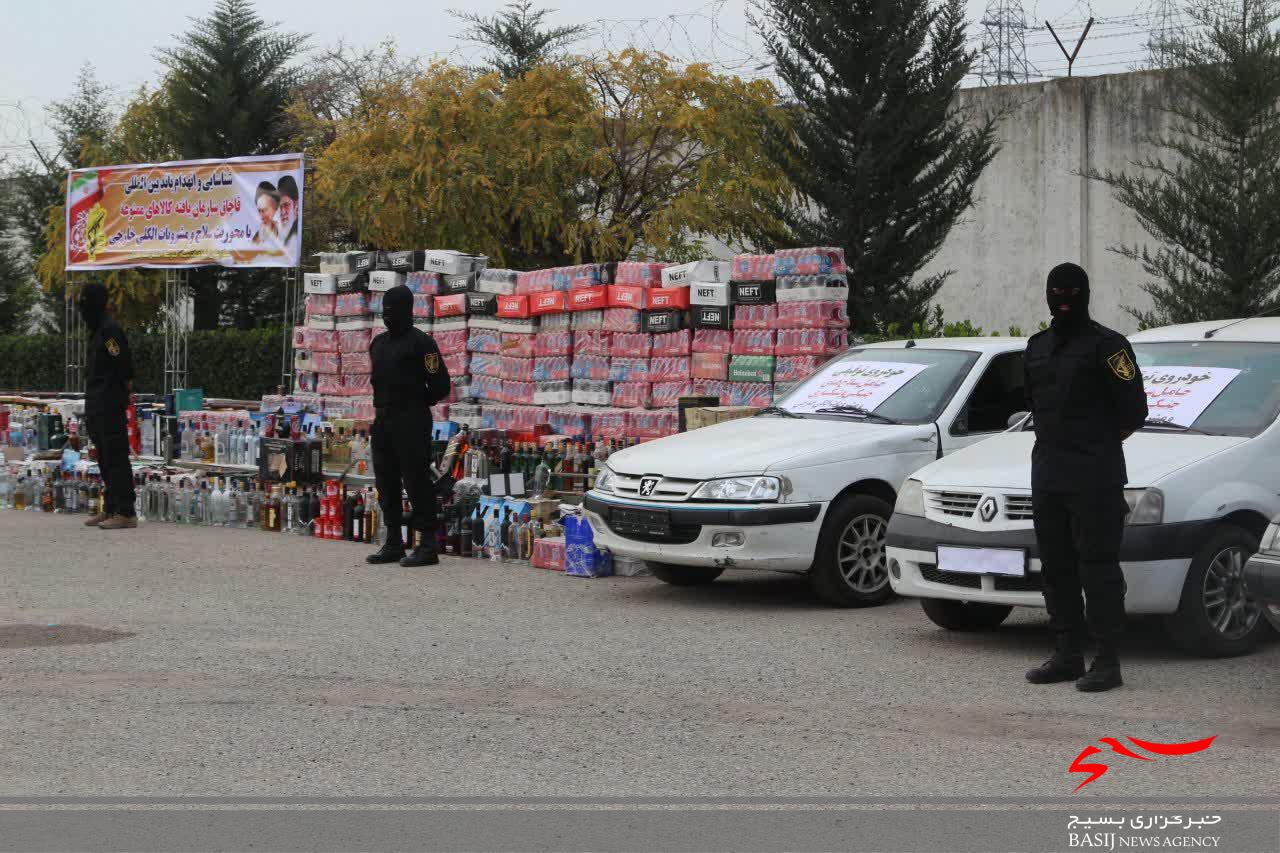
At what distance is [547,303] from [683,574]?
4.83 meters

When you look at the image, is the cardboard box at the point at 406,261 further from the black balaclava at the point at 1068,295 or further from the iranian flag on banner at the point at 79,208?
the black balaclava at the point at 1068,295

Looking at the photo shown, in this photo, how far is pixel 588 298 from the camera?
1495 cm

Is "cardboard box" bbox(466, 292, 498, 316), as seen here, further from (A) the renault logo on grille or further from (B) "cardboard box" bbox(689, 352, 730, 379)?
(A) the renault logo on grille

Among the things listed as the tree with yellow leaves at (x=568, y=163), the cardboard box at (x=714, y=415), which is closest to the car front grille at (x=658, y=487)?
the cardboard box at (x=714, y=415)

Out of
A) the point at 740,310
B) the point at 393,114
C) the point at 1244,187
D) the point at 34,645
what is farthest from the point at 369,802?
the point at 393,114

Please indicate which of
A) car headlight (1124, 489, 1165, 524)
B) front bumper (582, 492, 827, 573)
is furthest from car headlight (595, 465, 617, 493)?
car headlight (1124, 489, 1165, 524)

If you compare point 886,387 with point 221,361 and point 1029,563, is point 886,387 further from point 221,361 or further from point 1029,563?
point 221,361

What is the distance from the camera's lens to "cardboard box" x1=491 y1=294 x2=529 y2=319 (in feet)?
51.0

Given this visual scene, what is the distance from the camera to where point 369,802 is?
220 inches

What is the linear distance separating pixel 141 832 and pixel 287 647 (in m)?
3.53

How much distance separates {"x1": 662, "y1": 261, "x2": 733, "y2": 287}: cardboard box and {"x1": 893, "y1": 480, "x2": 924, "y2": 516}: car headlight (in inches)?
209

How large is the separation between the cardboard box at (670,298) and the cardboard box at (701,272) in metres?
0.07

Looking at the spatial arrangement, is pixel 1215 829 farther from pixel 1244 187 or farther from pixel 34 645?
pixel 1244 187

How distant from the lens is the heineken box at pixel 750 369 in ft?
44.5
